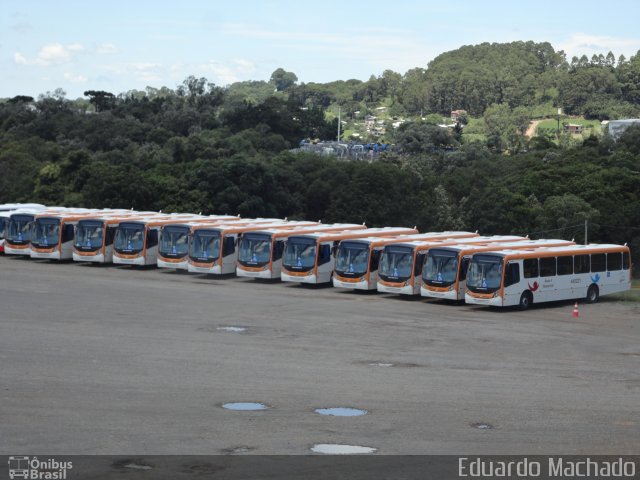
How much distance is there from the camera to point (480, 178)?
3728 inches

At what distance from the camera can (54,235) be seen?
5759 centimetres

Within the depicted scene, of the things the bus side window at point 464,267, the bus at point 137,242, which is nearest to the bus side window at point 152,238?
the bus at point 137,242

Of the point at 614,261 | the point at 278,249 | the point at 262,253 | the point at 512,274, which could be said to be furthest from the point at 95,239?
the point at 614,261

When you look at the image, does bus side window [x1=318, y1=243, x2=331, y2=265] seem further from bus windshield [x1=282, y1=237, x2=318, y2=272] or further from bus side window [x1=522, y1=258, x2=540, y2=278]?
bus side window [x1=522, y1=258, x2=540, y2=278]

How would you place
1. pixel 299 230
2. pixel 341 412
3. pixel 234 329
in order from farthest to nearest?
pixel 299 230, pixel 234 329, pixel 341 412

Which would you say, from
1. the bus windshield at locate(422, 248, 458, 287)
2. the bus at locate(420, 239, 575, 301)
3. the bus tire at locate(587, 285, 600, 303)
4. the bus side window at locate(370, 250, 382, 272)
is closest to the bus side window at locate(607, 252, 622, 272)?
the bus tire at locate(587, 285, 600, 303)

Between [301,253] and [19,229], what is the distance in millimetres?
17213

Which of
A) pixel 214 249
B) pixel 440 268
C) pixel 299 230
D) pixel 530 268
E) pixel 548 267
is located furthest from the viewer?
pixel 299 230

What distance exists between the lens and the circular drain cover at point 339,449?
19922 mm

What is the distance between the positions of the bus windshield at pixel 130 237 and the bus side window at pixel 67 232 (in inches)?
128

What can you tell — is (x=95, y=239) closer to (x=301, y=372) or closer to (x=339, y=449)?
(x=301, y=372)

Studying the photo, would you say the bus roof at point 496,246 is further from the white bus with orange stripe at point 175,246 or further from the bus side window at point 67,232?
the bus side window at point 67,232

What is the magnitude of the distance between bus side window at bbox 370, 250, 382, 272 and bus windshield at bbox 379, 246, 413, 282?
3.40ft
